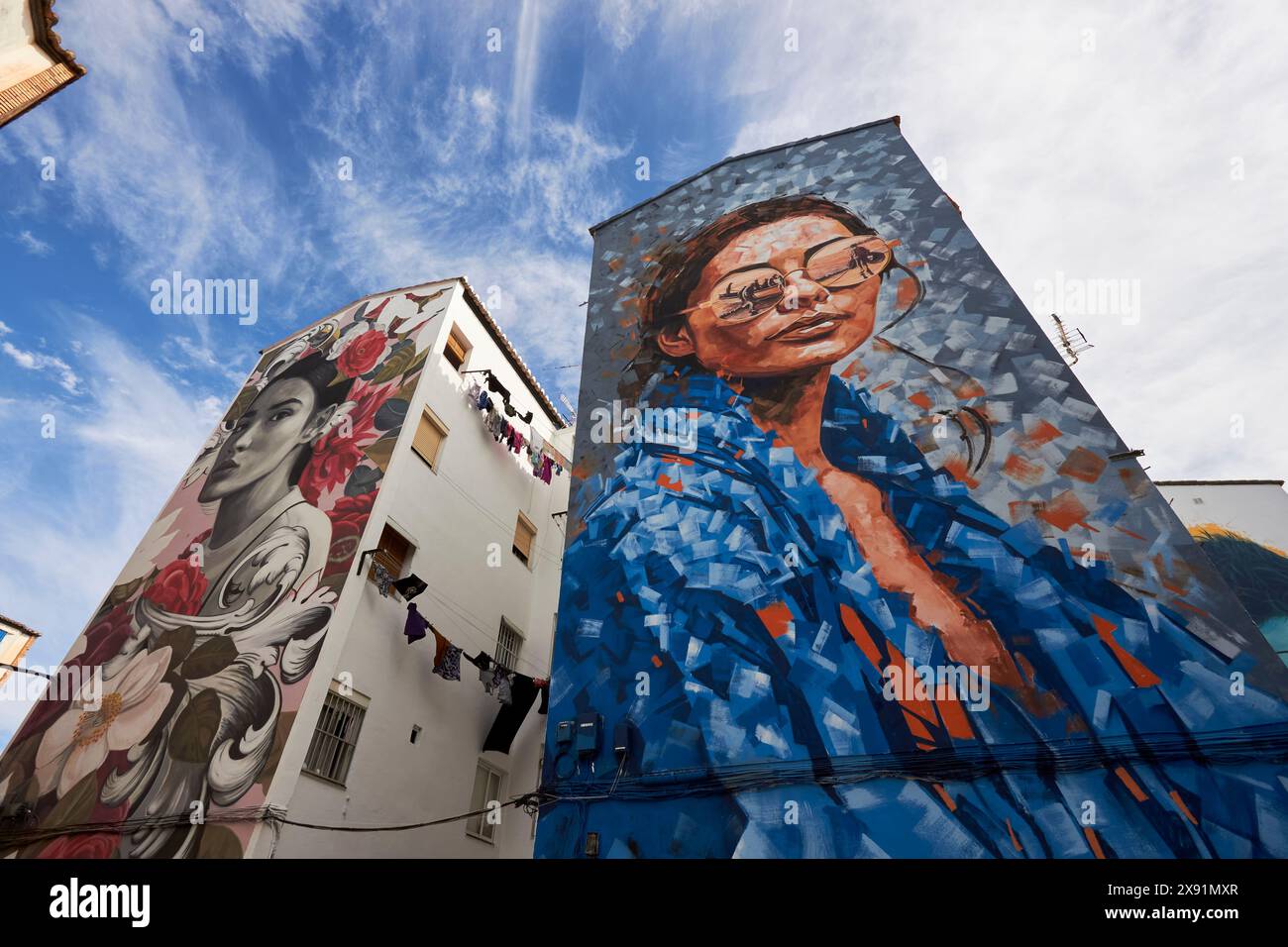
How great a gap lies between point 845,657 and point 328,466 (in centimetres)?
1429

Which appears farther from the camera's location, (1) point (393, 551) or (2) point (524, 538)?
(2) point (524, 538)

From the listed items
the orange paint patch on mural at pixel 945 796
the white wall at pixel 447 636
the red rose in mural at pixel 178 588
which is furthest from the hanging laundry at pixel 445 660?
the orange paint patch on mural at pixel 945 796

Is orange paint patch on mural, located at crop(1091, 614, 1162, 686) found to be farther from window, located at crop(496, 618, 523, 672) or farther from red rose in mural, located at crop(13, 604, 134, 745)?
red rose in mural, located at crop(13, 604, 134, 745)

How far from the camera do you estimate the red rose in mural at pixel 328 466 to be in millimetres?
18797

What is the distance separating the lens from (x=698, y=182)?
74.8 feet

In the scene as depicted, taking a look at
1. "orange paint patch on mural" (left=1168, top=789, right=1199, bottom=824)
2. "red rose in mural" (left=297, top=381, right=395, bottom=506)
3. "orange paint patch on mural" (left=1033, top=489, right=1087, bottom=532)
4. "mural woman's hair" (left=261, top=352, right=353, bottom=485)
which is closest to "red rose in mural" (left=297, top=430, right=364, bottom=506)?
"red rose in mural" (left=297, top=381, right=395, bottom=506)

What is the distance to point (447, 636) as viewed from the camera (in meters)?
18.6

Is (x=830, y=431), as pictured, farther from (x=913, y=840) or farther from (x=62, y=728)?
(x=62, y=728)

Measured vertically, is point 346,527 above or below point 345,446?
below

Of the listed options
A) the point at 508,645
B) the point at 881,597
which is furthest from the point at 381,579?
the point at 881,597

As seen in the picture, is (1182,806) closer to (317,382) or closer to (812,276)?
(812,276)

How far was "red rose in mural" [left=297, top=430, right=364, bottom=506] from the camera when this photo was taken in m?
18.8

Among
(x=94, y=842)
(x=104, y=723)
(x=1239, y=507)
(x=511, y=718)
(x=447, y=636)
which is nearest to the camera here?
(x=94, y=842)

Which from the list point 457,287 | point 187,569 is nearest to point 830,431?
point 457,287
